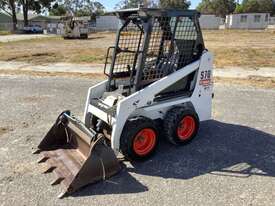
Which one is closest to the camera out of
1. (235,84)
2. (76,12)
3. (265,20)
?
(235,84)

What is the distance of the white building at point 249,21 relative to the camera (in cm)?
5451

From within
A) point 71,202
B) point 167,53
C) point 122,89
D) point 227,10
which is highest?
point 227,10

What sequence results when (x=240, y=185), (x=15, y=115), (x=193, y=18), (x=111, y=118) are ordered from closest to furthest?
(x=240, y=185), (x=111, y=118), (x=193, y=18), (x=15, y=115)

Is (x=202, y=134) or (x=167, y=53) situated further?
(x=202, y=134)

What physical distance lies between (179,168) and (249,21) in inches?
2195

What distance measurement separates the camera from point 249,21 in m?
55.0

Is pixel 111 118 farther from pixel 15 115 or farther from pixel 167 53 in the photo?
pixel 15 115

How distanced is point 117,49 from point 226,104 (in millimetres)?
3531

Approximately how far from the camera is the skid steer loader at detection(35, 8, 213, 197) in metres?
4.27

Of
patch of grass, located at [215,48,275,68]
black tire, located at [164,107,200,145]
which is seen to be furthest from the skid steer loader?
patch of grass, located at [215,48,275,68]

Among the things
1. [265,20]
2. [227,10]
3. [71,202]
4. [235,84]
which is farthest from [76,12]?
[71,202]

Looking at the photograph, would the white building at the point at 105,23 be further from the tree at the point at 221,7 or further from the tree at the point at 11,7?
the tree at the point at 221,7

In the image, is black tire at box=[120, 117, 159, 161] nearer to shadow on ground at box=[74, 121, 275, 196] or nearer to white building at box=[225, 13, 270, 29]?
shadow on ground at box=[74, 121, 275, 196]

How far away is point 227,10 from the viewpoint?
290ft
